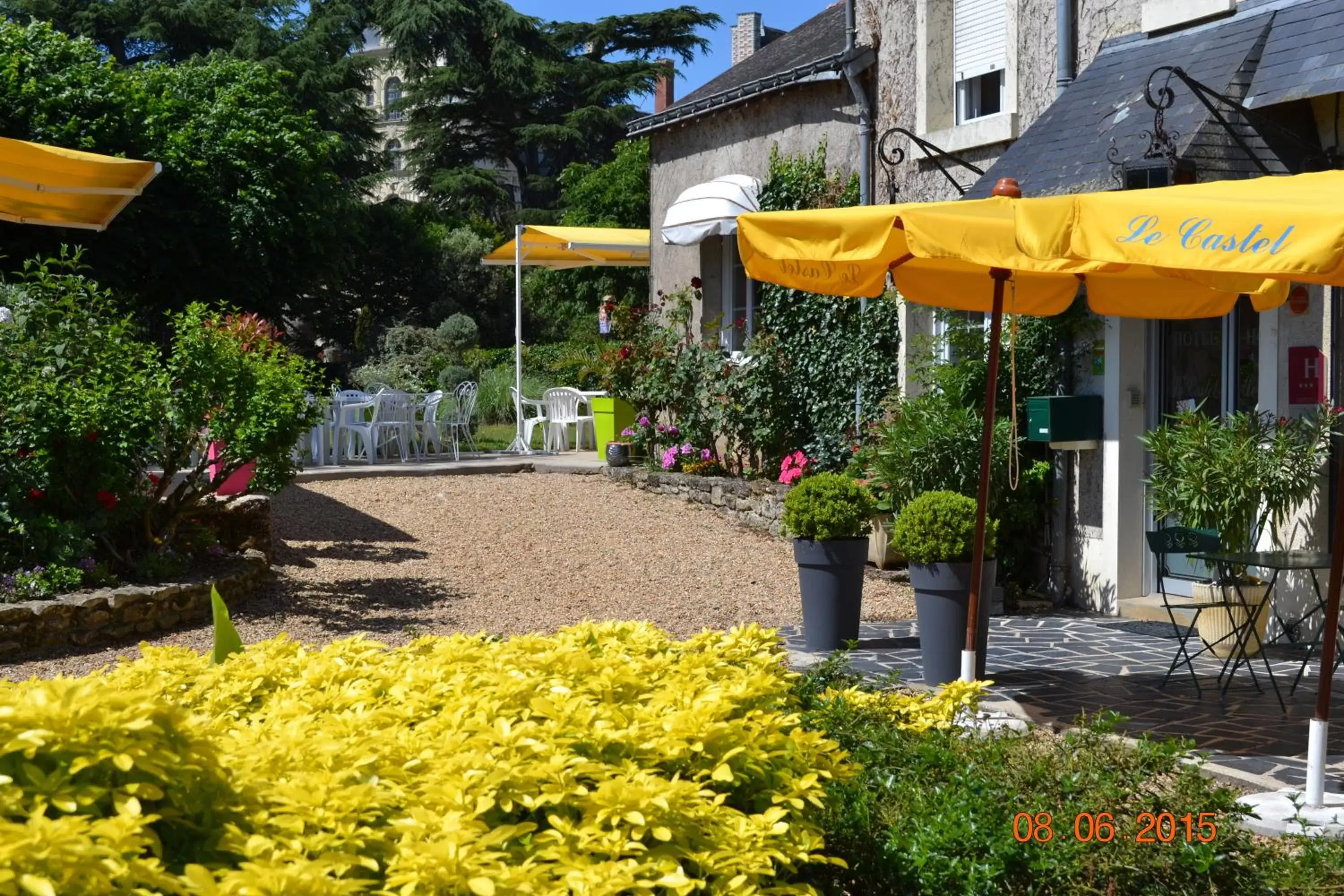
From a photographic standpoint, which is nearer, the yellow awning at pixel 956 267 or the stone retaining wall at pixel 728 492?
the yellow awning at pixel 956 267

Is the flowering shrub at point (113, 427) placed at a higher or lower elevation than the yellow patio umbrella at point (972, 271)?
lower

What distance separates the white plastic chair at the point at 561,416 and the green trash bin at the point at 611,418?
5.60 ft

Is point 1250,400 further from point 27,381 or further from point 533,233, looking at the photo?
point 533,233

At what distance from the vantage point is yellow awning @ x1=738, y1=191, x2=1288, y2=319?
533 cm

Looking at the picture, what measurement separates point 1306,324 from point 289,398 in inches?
244

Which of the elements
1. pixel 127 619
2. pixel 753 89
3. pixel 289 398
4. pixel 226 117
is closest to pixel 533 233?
pixel 226 117

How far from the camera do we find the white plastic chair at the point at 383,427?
16469 millimetres

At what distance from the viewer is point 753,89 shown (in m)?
13.8

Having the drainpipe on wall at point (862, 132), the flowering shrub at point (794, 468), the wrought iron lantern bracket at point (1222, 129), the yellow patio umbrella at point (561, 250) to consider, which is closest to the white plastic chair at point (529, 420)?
the yellow patio umbrella at point (561, 250)

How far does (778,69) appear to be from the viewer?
1470 cm

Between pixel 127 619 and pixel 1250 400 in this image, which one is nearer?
pixel 127 619

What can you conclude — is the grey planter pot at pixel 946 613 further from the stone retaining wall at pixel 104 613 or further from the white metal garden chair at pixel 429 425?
Result: the white metal garden chair at pixel 429 425

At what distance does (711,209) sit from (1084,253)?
8881 mm
